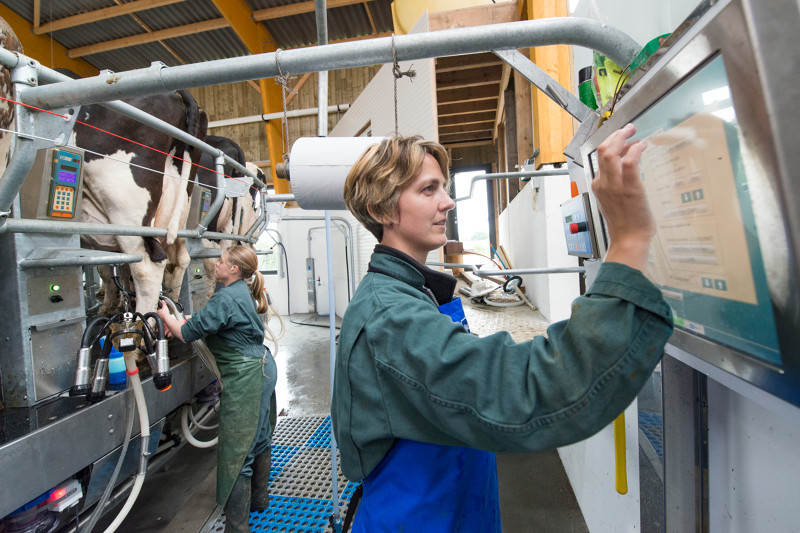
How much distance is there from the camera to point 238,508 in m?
2.30

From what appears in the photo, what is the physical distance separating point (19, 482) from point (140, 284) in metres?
1.57

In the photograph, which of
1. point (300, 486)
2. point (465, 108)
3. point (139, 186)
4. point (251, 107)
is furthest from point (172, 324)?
point (251, 107)

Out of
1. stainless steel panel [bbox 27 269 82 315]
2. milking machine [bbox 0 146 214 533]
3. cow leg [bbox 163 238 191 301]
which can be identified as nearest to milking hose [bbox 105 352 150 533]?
milking machine [bbox 0 146 214 533]

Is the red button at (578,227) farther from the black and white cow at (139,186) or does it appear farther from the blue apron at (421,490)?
the black and white cow at (139,186)

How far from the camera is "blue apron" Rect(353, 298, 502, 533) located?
775 millimetres

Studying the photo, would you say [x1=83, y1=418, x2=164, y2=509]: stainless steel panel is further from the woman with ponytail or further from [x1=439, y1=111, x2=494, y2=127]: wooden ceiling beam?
[x1=439, y1=111, x2=494, y2=127]: wooden ceiling beam

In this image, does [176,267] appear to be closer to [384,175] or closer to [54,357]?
[54,357]

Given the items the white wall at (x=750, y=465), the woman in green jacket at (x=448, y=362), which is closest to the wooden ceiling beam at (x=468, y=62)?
the woman in green jacket at (x=448, y=362)

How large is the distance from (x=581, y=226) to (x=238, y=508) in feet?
8.30

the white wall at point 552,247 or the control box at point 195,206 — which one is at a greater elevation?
the control box at point 195,206

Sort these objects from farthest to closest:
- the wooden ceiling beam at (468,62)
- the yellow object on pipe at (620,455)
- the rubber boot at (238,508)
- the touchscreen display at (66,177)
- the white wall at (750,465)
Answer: the wooden ceiling beam at (468,62)
the rubber boot at (238,508)
the touchscreen display at (66,177)
the yellow object on pipe at (620,455)
the white wall at (750,465)

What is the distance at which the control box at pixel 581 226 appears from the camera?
1.26 meters

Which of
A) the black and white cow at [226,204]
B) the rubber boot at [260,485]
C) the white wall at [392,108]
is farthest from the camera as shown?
the black and white cow at [226,204]

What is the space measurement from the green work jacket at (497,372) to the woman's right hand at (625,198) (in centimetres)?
4
